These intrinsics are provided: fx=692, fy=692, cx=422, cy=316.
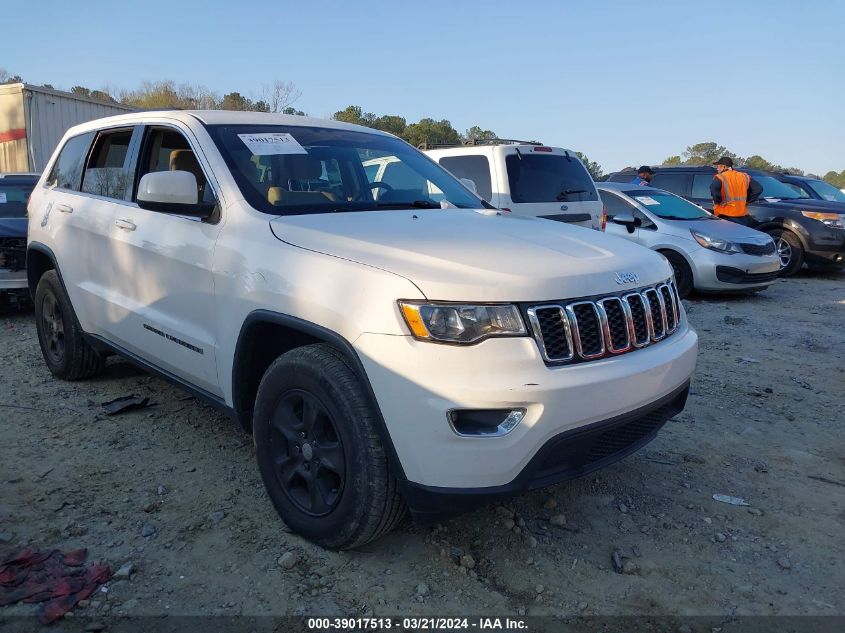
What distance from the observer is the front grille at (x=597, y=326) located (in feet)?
8.04

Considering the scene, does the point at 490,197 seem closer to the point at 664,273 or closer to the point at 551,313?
the point at 664,273

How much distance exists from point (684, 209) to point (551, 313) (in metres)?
7.94

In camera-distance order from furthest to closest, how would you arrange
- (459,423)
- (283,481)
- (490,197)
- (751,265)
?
(751,265) → (490,197) → (283,481) → (459,423)

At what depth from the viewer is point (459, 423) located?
7.71 feet

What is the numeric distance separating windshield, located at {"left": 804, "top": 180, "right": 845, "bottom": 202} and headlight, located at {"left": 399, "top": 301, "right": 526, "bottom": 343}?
13.2 m

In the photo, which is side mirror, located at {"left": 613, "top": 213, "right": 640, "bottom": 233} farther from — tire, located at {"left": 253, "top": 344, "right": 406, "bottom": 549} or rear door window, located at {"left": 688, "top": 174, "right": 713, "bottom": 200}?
tire, located at {"left": 253, "top": 344, "right": 406, "bottom": 549}

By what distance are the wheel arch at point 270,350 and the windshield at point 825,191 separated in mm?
13280

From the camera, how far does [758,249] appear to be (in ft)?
28.8

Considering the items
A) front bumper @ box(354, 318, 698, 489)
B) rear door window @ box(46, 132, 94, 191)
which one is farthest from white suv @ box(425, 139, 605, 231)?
front bumper @ box(354, 318, 698, 489)

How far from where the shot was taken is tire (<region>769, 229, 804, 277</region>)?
11.1 m

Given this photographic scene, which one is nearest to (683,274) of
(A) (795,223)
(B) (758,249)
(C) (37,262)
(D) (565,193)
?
(B) (758,249)

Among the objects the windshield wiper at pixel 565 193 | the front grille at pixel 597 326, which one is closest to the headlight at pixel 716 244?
the windshield wiper at pixel 565 193

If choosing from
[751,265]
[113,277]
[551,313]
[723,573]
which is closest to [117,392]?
[113,277]

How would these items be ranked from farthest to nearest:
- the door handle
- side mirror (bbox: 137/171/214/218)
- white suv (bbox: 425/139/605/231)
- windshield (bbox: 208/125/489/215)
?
white suv (bbox: 425/139/605/231) < the door handle < windshield (bbox: 208/125/489/215) < side mirror (bbox: 137/171/214/218)
